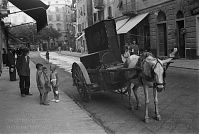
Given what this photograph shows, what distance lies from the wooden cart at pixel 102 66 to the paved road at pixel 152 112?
1.62 feet

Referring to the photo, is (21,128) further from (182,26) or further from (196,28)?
(182,26)

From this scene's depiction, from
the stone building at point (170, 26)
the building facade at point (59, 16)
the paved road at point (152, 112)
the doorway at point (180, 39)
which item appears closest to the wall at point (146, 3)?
the stone building at point (170, 26)

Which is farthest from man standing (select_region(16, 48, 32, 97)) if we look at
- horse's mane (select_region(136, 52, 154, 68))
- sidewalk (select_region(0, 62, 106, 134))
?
horse's mane (select_region(136, 52, 154, 68))

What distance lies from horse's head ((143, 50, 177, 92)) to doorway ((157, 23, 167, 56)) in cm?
2010

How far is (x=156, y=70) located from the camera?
588 cm

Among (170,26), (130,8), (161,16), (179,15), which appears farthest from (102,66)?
(130,8)

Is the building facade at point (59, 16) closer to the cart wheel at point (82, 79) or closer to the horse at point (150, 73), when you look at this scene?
the cart wheel at point (82, 79)

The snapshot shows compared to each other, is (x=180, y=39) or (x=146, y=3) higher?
(x=146, y=3)

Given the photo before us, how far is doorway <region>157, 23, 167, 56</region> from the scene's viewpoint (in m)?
25.9

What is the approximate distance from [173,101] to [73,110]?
2.70 meters

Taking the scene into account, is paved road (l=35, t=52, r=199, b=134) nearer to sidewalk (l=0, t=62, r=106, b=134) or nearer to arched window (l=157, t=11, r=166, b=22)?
sidewalk (l=0, t=62, r=106, b=134)

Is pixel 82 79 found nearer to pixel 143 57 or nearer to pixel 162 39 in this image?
pixel 143 57

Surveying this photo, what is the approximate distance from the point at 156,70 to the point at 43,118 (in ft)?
9.47

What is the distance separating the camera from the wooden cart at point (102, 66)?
8125 millimetres
